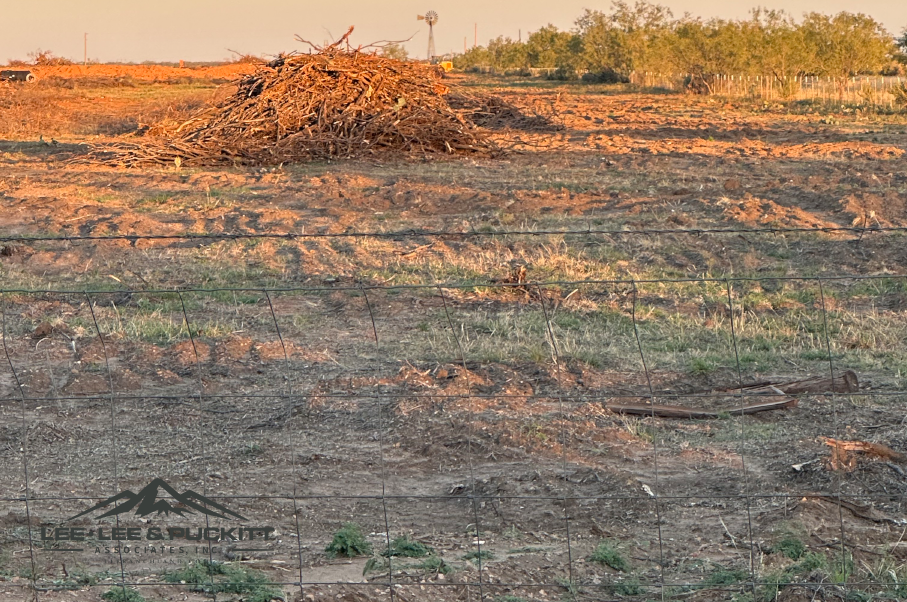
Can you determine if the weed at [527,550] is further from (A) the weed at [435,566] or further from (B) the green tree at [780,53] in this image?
(B) the green tree at [780,53]

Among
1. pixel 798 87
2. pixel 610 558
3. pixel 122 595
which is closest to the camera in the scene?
pixel 122 595

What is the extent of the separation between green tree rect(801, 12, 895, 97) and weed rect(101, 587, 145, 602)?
37935 millimetres

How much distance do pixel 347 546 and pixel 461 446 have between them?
1.43 metres

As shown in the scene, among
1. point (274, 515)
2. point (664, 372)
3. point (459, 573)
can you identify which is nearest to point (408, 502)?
point (274, 515)

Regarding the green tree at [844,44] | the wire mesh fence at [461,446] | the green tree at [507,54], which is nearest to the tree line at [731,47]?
the green tree at [844,44]

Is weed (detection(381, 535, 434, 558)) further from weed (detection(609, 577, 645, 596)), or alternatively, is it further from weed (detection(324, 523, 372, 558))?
weed (detection(609, 577, 645, 596))

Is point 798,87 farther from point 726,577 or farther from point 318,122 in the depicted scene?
point 726,577

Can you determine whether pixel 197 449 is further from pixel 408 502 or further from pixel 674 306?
pixel 674 306

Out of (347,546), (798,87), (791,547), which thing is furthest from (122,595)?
(798,87)

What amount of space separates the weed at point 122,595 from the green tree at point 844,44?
37935 millimetres

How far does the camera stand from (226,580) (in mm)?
3529

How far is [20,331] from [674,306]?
5.11 meters

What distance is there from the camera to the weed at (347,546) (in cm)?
386

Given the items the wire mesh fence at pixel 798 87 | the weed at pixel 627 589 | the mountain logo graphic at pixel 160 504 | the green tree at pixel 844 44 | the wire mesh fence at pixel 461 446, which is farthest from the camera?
the green tree at pixel 844 44
